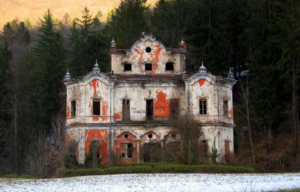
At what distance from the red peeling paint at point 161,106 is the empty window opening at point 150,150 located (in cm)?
257

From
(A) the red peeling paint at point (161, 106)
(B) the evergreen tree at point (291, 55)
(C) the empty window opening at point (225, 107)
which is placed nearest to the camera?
(A) the red peeling paint at point (161, 106)

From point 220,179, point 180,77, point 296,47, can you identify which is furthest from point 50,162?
point 296,47

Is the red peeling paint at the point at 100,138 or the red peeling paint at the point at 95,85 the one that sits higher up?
the red peeling paint at the point at 95,85

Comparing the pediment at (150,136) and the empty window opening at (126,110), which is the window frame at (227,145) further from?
the empty window opening at (126,110)

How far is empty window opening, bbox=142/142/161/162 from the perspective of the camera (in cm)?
3862

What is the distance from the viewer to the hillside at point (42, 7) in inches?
4550

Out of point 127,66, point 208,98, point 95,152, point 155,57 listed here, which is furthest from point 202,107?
point 95,152

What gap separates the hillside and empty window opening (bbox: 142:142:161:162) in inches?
2985

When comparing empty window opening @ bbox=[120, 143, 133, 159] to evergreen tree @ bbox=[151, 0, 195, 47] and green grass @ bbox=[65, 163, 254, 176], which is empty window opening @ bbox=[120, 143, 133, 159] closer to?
green grass @ bbox=[65, 163, 254, 176]

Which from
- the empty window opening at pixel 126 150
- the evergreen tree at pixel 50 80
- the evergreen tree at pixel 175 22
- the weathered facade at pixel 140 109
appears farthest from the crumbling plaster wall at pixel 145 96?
the evergreen tree at pixel 175 22

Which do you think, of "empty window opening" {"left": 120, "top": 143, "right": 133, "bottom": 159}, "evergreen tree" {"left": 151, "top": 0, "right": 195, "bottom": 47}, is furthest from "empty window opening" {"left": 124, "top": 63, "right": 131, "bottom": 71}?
"evergreen tree" {"left": 151, "top": 0, "right": 195, "bottom": 47}

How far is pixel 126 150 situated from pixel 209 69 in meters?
15.4

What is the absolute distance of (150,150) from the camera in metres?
39.6

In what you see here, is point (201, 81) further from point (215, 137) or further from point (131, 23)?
point (131, 23)
